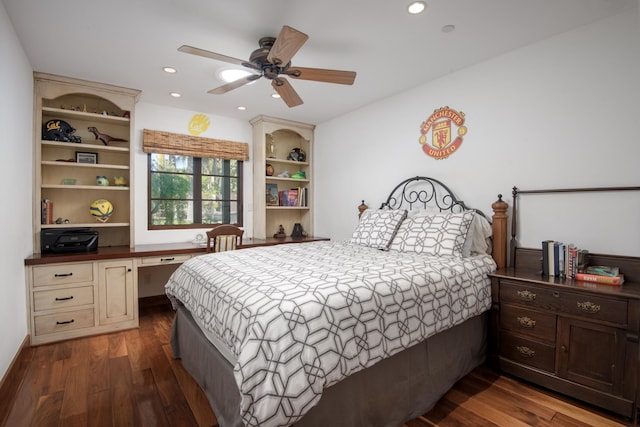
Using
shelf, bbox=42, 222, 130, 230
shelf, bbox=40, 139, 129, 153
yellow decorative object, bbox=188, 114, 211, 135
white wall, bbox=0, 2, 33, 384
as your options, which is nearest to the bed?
white wall, bbox=0, 2, 33, 384

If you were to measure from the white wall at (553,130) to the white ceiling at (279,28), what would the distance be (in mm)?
161

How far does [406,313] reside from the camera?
161 centimetres

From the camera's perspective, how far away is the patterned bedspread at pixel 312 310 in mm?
1154

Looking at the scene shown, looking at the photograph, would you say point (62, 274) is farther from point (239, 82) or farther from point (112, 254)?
point (239, 82)

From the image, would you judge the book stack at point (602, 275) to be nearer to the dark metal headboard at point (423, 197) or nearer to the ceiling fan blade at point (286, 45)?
the dark metal headboard at point (423, 197)

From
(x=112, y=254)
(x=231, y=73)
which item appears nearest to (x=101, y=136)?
(x=112, y=254)

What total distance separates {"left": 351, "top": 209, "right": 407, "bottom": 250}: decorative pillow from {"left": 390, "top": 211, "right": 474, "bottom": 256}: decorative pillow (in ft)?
0.28

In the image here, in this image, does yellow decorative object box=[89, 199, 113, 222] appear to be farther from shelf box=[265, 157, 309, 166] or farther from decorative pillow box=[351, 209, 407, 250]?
decorative pillow box=[351, 209, 407, 250]

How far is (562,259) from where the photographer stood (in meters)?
2.05

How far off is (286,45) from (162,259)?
2.43 meters

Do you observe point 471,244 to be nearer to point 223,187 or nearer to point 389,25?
point 389,25

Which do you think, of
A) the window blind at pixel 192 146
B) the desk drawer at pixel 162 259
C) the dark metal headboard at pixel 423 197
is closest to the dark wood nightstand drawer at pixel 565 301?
the dark metal headboard at pixel 423 197

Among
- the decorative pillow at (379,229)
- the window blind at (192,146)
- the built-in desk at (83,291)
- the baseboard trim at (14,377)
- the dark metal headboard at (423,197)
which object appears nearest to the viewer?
the baseboard trim at (14,377)

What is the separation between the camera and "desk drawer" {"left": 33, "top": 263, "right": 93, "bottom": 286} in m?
2.62
